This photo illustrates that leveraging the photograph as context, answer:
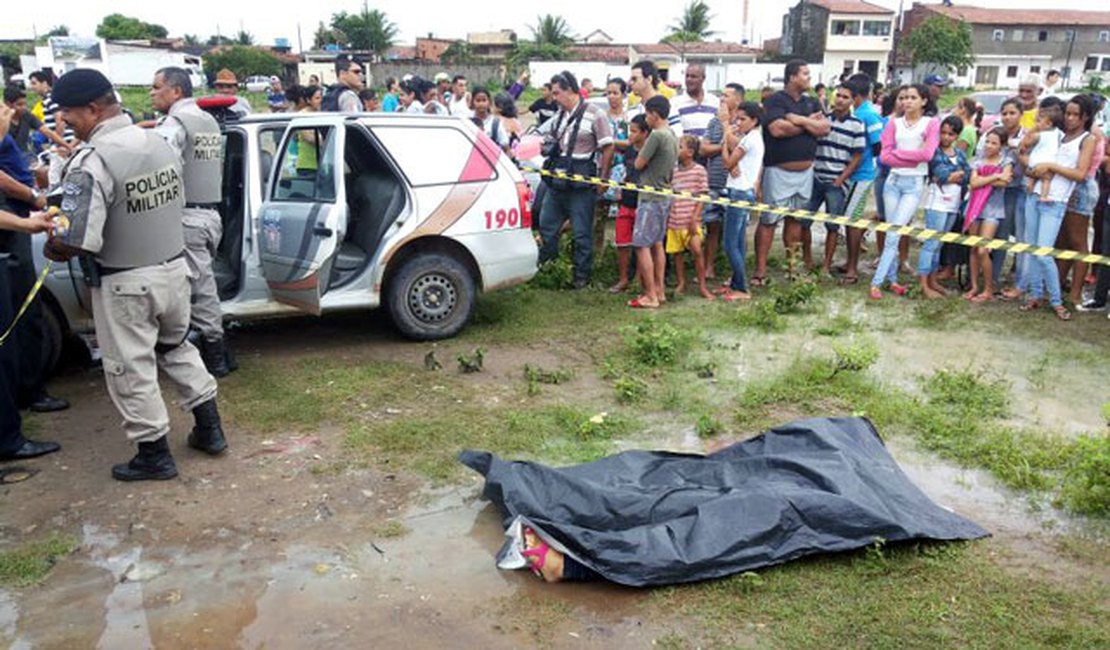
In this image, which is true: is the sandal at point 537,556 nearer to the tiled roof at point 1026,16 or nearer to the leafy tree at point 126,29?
the tiled roof at point 1026,16

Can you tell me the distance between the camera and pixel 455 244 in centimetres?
687

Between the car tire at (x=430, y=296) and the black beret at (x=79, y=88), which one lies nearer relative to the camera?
the black beret at (x=79, y=88)

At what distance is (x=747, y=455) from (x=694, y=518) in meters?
0.86

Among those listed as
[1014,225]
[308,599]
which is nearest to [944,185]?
[1014,225]

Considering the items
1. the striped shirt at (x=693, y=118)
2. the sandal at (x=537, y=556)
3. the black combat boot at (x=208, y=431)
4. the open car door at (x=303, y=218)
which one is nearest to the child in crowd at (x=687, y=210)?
the striped shirt at (x=693, y=118)

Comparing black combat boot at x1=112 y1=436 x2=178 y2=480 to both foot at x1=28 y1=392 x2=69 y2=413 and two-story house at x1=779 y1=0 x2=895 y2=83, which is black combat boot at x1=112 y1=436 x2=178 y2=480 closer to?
foot at x1=28 y1=392 x2=69 y2=413

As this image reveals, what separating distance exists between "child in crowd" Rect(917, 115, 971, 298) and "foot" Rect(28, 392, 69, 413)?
24.1 feet

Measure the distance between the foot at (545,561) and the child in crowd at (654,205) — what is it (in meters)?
4.58

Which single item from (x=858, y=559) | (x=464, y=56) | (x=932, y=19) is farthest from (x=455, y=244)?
(x=464, y=56)

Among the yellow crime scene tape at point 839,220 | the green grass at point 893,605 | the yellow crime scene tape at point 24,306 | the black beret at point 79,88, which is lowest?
the green grass at point 893,605

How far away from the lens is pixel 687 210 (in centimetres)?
807

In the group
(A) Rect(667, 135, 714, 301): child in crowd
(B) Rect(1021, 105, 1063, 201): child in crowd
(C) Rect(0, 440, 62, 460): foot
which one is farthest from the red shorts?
(C) Rect(0, 440, 62, 460): foot

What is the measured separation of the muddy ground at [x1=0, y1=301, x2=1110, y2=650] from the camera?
339 cm

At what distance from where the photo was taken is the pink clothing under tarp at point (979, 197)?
7926 mm
